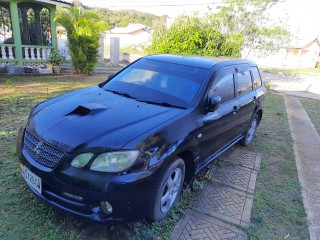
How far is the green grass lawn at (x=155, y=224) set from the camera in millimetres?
2582

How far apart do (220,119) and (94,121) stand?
1.77 metres

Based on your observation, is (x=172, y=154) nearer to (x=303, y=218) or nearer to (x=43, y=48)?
(x=303, y=218)

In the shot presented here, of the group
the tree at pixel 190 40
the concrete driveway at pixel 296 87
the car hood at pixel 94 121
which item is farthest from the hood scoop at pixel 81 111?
the concrete driveway at pixel 296 87

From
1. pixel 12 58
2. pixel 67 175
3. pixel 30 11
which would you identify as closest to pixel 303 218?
pixel 67 175

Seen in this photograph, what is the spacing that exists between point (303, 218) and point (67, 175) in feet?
9.75

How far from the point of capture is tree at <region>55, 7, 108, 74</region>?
34.9 ft

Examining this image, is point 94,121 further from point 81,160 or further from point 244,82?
point 244,82

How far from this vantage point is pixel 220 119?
3545 millimetres

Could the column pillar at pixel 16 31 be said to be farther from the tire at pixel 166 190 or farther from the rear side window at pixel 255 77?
the tire at pixel 166 190

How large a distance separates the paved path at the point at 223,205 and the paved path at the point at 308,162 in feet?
2.47

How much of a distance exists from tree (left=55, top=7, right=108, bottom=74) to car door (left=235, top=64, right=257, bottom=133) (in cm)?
788

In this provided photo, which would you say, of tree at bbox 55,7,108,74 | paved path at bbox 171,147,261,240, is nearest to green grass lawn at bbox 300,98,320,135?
paved path at bbox 171,147,261,240

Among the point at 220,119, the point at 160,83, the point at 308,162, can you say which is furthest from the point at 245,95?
the point at 308,162

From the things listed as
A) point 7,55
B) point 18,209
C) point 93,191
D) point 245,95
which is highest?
point 245,95
